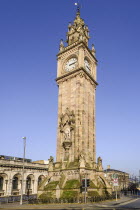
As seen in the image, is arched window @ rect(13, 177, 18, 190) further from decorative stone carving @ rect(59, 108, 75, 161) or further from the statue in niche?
the statue in niche

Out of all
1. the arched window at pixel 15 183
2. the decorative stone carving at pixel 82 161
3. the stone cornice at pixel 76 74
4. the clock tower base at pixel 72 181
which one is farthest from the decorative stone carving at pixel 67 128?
the arched window at pixel 15 183

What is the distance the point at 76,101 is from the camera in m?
40.2

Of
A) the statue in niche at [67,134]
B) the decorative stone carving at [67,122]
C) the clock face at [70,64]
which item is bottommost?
the statue in niche at [67,134]

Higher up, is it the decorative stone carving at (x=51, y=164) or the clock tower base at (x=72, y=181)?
the decorative stone carving at (x=51, y=164)

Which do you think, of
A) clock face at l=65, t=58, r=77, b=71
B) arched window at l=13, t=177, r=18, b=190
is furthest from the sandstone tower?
arched window at l=13, t=177, r=18, b=190

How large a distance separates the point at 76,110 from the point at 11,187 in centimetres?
2800

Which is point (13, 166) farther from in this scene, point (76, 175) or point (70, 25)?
point (70, 25)

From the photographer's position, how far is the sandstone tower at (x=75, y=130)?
34.0 meters

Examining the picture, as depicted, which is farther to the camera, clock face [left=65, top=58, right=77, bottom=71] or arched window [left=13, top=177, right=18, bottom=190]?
arched window [left=13, top=177, right=18, bottom=190]

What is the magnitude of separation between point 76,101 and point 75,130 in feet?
19.7

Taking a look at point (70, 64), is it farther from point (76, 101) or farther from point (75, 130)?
point (75, 130)

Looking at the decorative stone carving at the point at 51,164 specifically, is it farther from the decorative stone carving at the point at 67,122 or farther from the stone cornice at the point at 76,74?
the stone cornice at the point at 76,74

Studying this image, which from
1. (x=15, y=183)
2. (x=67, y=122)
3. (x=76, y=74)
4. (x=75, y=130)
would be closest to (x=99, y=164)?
(x=75, y=130)

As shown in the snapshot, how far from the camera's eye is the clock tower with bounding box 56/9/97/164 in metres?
38.0
